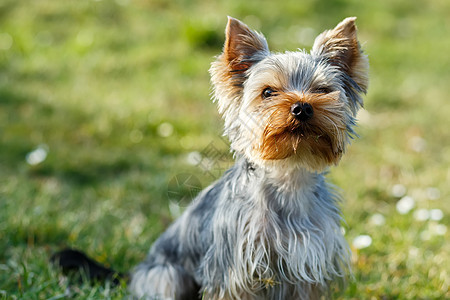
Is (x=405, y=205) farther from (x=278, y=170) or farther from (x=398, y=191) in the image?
(x=278, y=170)

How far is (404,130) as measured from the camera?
305 inches

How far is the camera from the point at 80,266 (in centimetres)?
414

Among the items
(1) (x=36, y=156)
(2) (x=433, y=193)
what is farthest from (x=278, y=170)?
(1) (x=36, y=156)

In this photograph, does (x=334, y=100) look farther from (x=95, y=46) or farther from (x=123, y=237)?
(x=95, y=46)

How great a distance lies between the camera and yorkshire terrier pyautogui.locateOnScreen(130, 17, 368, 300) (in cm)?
329

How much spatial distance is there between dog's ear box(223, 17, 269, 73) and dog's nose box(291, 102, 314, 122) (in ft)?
1.94

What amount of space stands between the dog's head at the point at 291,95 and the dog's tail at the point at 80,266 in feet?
5.03

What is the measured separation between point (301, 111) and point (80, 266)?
214 centimetres

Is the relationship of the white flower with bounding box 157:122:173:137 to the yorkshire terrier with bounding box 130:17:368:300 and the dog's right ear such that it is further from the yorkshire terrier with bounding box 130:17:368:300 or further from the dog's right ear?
the dog's right ear

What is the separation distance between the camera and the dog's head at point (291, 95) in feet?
10.5

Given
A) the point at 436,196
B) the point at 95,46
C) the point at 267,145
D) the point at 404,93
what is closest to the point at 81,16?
the point at 95,46

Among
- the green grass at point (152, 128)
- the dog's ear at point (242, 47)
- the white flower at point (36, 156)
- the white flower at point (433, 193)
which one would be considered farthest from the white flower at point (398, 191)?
the white flower at point (36, 156)

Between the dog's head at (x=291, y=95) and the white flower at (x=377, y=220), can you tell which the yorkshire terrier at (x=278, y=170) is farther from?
the white flower at (x=377, y=220)

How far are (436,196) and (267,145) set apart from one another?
11.3ft
